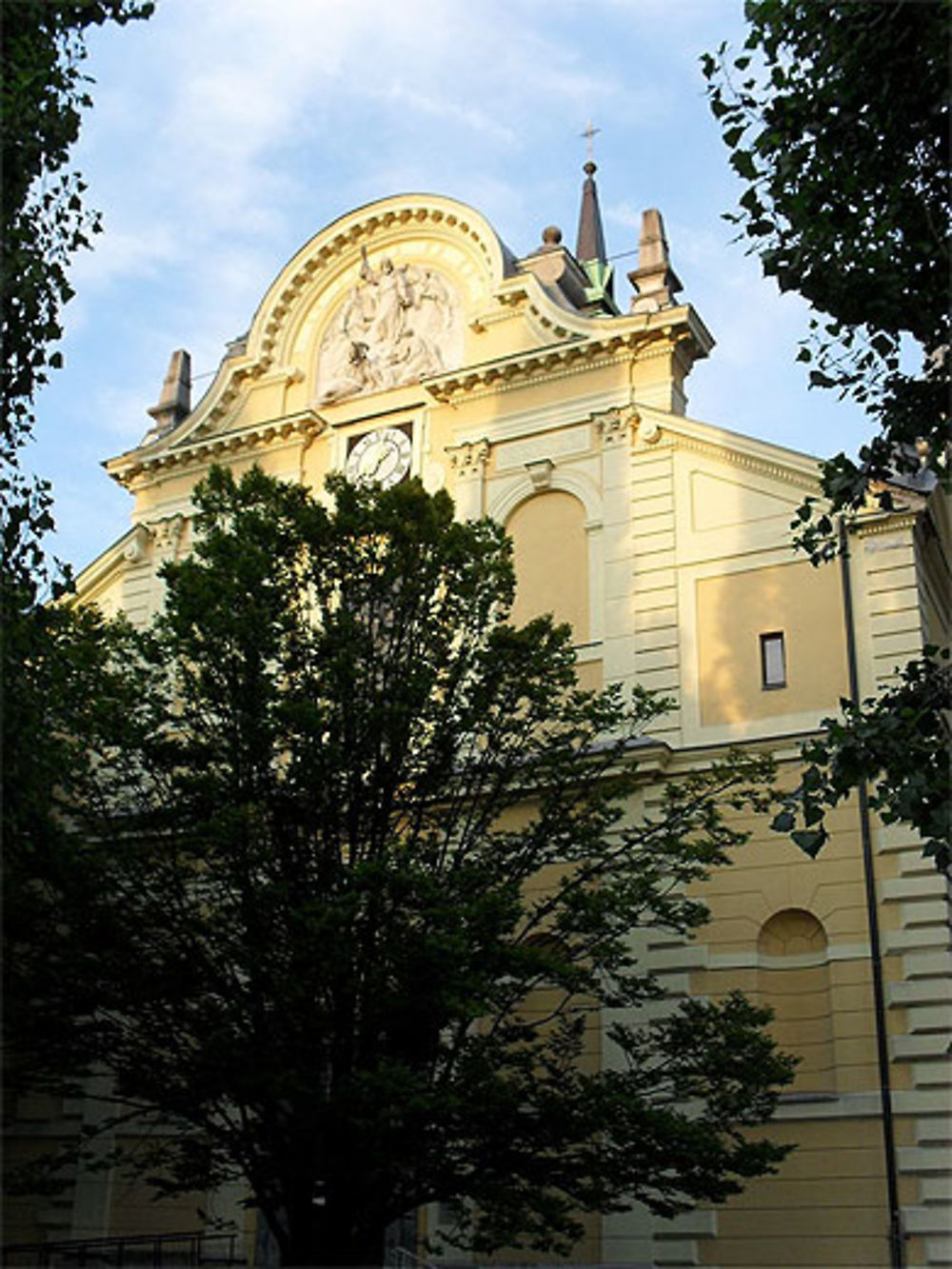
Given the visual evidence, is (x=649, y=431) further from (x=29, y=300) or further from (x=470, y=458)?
(x=29, y=300)

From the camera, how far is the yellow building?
19594mm

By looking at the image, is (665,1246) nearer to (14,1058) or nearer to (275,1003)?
(275,1003)

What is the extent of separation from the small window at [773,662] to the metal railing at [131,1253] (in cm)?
1109

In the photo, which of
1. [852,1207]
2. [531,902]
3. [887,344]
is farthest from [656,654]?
[887,344]

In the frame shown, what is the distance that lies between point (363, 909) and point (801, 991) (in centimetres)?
726

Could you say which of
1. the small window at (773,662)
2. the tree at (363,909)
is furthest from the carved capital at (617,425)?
the tree at (363,909)

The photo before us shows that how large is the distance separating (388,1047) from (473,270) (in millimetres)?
15750

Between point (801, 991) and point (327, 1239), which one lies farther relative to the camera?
point (801, 991)

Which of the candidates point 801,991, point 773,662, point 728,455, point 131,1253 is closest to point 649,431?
point 728,455

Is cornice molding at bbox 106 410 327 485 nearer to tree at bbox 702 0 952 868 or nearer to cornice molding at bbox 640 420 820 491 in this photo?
cornice molding at bbox 640 420 820 491

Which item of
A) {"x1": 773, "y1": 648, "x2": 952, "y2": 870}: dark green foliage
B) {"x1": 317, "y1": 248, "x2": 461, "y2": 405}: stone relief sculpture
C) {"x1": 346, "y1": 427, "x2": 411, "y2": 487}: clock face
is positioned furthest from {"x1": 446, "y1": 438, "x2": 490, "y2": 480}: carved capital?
{"x1": 773, "y1": 648, "x2": 952, "y2": 870}: dark green foliage

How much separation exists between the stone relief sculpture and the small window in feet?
27.4

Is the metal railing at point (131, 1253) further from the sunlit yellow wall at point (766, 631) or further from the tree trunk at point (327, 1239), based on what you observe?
the sunlit yellow wall at point (766, 631)

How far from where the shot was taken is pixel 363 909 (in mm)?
16594
